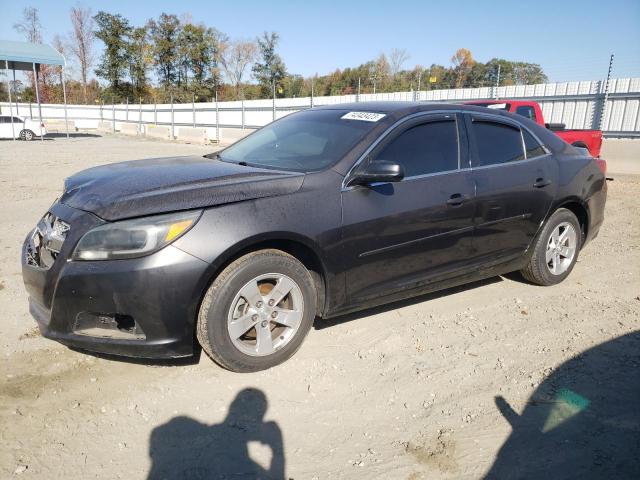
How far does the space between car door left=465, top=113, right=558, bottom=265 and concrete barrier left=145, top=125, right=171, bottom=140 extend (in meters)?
29.1

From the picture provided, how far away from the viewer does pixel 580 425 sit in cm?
256

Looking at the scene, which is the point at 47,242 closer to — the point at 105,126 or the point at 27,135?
the point at 27,135

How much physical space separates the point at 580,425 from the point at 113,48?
60.9 meters

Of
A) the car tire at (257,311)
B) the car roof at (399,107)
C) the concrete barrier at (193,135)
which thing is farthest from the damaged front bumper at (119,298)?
the concrete barrier at (193,135)

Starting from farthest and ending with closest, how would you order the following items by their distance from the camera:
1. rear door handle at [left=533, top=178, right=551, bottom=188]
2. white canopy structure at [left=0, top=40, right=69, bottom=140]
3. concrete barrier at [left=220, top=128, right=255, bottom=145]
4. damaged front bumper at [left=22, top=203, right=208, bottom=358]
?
1. white canopy structure at [left=0, top=40, right=69, bottom=140]
2. concrete barrier at [left=220, top=128, right=255, bottom=145]
3. rear door handle at [left=533, top=178, right=551, bottom=188]
4. damaged front bumper at [left=22, top=203, right=208, bottom=358]

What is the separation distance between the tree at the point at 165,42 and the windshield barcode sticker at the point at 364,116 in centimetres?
5755

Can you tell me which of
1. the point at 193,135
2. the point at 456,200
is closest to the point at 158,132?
the point at 193,135

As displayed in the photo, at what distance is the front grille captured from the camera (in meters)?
2.79

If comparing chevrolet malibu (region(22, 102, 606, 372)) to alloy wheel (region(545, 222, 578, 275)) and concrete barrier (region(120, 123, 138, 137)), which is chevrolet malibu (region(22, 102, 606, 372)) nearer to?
alloy wheel (region(545, 222, 578, 275))

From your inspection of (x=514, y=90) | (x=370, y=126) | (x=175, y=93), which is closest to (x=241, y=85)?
(x=175, y=93)

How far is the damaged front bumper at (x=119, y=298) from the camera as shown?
2.57m

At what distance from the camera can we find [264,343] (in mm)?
2984

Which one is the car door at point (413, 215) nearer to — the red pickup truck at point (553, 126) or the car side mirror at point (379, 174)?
the car side mirror at point (379, 174)

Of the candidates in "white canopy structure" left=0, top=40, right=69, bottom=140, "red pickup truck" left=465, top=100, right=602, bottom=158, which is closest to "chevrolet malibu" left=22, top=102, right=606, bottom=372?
"red pickup truck" left=465, top=100, right=602, bottom=158
